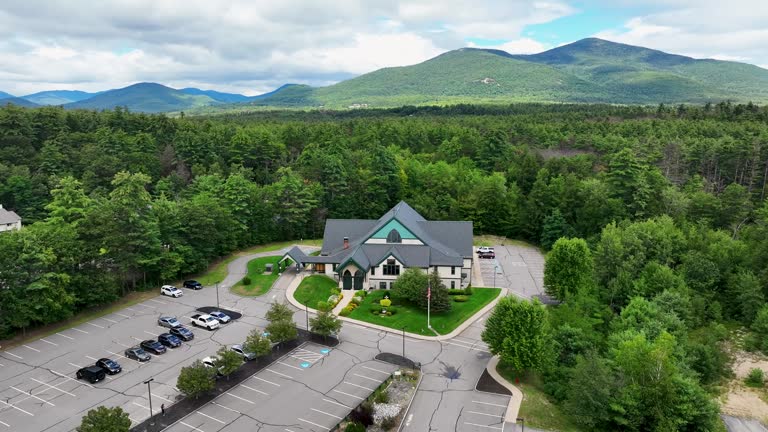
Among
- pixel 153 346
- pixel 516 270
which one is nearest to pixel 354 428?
pixel 153 346

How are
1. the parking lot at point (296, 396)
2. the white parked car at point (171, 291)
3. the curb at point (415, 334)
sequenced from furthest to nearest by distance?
the white parked car at point (171, 291), the curb at point (415, 334), the parking lot at point (296, 396)

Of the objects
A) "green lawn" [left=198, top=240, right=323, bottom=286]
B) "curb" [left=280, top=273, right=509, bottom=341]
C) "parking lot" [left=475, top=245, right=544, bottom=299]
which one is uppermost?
"green lawn" [left=198, top=240, right=323, bottom=286]

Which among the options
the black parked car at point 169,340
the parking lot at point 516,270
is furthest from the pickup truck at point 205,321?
the parking lot at point 516,270

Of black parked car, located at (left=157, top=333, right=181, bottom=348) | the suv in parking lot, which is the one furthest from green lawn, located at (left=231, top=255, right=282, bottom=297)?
black parked car, located at (left=157, top=333, right=181, bottom=348)

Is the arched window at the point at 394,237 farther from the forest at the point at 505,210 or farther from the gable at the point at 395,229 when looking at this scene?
the forest at the point at 505,210

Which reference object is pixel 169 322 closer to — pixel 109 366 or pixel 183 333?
pixel 183 333

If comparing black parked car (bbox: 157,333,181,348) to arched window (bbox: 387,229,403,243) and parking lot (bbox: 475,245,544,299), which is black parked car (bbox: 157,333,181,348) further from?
parking lot (bbox: 475,245,544,299)
